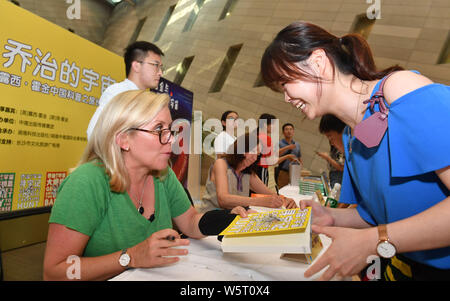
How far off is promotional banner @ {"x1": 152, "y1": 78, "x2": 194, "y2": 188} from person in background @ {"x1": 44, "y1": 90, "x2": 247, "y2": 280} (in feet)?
9.74

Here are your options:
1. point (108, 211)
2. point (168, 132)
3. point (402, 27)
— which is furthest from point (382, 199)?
point (402, 27)

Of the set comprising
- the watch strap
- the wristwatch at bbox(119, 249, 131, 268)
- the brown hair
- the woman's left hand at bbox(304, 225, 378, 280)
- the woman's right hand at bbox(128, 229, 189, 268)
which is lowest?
the wristwatch at bbox(119, 249, 131, 268)

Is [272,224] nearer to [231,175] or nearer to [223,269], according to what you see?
[223,269]

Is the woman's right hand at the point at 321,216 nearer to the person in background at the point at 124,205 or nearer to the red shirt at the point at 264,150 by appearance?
the person in background at the point at 124,205

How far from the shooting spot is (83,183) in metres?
1.08

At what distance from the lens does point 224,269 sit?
0.96 meters

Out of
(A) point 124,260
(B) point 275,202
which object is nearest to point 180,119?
(B) point 275,202

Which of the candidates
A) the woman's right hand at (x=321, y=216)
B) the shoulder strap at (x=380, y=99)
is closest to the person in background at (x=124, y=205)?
the woman's right hand at (x=321, y=216)

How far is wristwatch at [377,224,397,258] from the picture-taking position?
71 cm

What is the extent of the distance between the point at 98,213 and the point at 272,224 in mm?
718

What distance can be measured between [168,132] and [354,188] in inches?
40.0

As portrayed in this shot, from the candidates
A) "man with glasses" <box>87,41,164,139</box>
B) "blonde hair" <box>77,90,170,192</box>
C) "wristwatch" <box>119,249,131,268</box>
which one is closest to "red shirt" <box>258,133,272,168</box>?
"man with glasses" <box>87,41,164,139</box>

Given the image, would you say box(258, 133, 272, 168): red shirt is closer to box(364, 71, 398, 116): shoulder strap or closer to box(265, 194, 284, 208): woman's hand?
box(265, 194, 284, 208): woman's hand

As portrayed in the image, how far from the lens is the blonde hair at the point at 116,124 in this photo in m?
1.26
